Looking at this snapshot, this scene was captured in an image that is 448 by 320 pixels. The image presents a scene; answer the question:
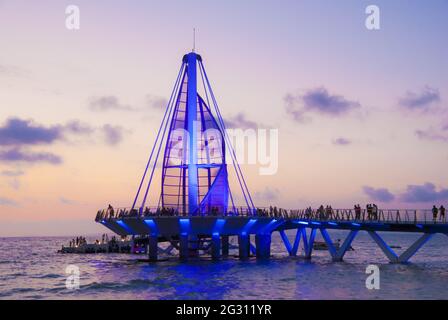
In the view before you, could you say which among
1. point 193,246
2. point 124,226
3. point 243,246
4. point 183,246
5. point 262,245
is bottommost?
point 262,245

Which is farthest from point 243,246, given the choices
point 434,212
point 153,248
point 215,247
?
point 434,212

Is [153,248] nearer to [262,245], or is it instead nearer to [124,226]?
[124,226]

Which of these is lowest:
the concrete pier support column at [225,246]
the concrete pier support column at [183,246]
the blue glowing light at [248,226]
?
the concrete pier support column at [225,246]

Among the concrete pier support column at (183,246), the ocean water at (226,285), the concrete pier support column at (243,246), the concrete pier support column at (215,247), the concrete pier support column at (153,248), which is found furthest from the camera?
the concrete pier support column at (243,246)

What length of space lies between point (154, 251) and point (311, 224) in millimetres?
23319

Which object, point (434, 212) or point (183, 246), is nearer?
point (434, 212)

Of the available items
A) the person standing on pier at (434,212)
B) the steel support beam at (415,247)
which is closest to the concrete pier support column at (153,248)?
the steel support beam at (415,247)

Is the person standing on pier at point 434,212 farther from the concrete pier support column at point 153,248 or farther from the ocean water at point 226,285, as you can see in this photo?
Result: the concrete pier support column at point 153,248

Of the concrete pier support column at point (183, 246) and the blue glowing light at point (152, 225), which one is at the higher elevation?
→ the blue glowing light at point (152, 225)

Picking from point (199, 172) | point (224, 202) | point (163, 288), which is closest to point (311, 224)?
point (224, 202)

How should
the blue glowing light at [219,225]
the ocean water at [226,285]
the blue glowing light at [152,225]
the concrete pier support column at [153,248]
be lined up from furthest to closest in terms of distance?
1. the concrete pier support column at [153,248]
2. the blue glowing light at [219,225]
3. the blue glowing light at [152,225]
4. the ocean water at [226,285]

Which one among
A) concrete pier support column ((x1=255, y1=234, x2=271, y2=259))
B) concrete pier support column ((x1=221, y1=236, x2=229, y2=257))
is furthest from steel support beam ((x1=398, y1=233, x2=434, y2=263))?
concrete pier support column ((x1=221, y1=236, x2=229, y2=257))

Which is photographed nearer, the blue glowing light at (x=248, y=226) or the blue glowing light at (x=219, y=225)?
the blue glowing light at (x=219, y=225)
